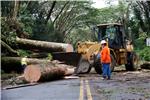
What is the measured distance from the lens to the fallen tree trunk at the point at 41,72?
19344 mm

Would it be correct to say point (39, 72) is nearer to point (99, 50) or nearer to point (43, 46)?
point (99, 50)

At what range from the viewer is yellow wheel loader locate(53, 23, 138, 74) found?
2419 cm

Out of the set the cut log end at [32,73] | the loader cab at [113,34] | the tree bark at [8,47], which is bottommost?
the cut log end at [32,73]

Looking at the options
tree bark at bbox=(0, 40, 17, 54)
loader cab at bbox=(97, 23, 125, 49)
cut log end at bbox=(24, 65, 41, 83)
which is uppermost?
loader cab at bbox=(97, 23, 125, 49)

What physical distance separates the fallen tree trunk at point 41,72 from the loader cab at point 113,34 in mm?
6076

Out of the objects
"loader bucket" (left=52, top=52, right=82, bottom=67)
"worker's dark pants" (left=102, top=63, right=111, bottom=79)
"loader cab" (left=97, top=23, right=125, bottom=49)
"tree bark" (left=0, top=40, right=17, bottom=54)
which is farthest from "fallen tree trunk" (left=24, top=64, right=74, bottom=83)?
"loader cab" (left=97, top=23, right=125, bottom=49)

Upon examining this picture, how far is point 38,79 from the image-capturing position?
766 inches

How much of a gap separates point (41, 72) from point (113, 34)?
8.32 m

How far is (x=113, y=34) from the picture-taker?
2650cm

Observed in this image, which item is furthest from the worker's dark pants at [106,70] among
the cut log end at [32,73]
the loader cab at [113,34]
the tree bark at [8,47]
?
the tree bark at [8,47]

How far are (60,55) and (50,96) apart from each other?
36.0ft

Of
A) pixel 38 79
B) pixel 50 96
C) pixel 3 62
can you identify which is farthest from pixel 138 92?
pixel 3 62

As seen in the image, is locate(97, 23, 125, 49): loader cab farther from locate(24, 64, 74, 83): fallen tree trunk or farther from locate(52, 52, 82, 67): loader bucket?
locate(24, 64, 74, 83): fallen tree trunk

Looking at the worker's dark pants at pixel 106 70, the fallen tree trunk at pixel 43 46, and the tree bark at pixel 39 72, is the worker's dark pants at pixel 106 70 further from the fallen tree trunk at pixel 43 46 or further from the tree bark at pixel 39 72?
the fallen tree trunk at pixel 43 46
